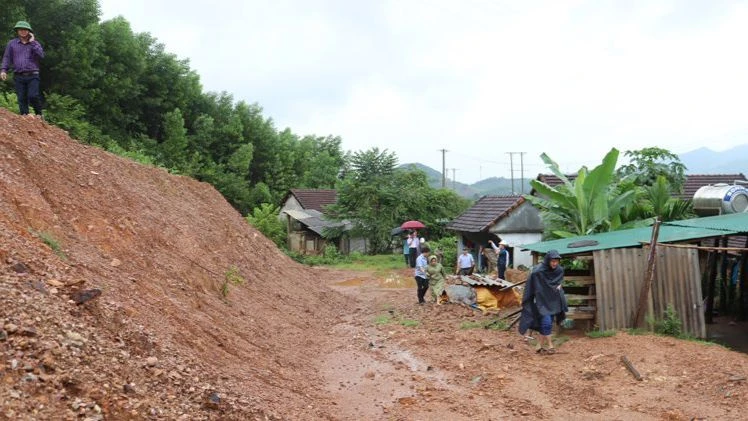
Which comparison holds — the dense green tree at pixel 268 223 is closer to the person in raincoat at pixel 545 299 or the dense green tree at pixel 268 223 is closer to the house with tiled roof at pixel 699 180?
the house with tiled roof at pixel 699 180

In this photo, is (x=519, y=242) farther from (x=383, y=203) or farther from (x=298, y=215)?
(x=298, y=215)

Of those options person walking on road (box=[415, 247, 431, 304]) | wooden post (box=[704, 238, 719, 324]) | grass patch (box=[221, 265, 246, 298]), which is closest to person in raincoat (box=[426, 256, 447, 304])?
person walking on road (box=[415, 247, 431, 304])

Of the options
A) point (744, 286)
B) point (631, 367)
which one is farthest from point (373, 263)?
point (631, 367)

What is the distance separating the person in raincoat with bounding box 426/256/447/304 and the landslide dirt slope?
101 inches

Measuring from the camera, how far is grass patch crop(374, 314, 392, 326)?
12.8m

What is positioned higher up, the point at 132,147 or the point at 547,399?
the point at 132,147

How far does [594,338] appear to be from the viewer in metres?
9.69

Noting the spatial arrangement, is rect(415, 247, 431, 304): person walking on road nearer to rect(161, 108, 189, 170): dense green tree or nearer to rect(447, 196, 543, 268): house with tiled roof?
rect(447, 196, 543, 268): house with tiled roof

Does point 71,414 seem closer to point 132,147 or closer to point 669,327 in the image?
point 669,327

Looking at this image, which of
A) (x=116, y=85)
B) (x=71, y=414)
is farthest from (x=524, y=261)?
(x=71, y=414)

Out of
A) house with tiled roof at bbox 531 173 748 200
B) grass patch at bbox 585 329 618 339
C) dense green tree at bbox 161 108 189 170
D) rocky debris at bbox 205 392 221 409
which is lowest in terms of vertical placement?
grass patch at bbox 585 329 618 339

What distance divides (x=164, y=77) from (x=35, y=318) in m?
27.8

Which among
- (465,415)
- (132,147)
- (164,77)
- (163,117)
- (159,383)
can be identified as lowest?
(465,415)

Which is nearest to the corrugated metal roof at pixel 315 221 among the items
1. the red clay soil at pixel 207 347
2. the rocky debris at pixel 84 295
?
the red clay soil at pixel 207 347
